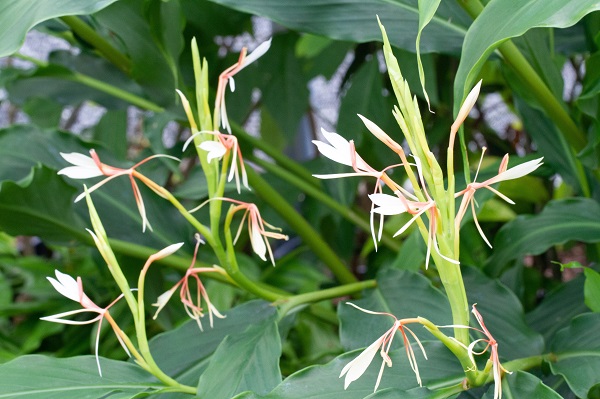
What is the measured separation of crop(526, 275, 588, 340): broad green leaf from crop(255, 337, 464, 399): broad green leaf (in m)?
0.23

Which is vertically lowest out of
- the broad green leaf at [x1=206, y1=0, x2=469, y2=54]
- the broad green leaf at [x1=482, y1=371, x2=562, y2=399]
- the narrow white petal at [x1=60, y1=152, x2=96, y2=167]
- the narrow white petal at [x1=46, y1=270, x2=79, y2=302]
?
the broad green leaf at [x1=482, y1=371, x2=562, y2=399]

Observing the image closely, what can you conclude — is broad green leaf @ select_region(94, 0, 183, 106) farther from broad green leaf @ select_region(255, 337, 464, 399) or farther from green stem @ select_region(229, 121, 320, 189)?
broad green leaf @ select_region(255, 337, 464, 399)

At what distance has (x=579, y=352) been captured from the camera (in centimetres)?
41

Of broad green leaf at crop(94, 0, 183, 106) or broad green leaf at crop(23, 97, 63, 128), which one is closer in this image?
broad green leaf at crop(94, 0, 183, 106)

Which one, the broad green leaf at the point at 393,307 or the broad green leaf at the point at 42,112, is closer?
the broad green leaf at the point at 393,307

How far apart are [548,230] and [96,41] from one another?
429mm

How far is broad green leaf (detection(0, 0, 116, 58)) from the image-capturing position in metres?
0.40

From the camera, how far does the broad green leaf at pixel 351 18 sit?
0.50 m

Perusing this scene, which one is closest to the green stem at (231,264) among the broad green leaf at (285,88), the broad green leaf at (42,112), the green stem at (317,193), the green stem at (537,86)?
the green stem at (537,86)

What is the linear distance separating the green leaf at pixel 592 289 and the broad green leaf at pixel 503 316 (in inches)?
2.3

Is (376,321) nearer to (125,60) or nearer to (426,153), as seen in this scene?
(426,153)

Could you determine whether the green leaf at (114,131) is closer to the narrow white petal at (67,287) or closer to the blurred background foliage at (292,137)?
the blurred background foliage at (292,137)

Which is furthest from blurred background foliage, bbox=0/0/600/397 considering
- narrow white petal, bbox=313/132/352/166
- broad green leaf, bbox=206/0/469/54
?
narrow white petal, bbox=313/132/352/166

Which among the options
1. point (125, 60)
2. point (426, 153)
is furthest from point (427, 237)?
point (125, 60)
